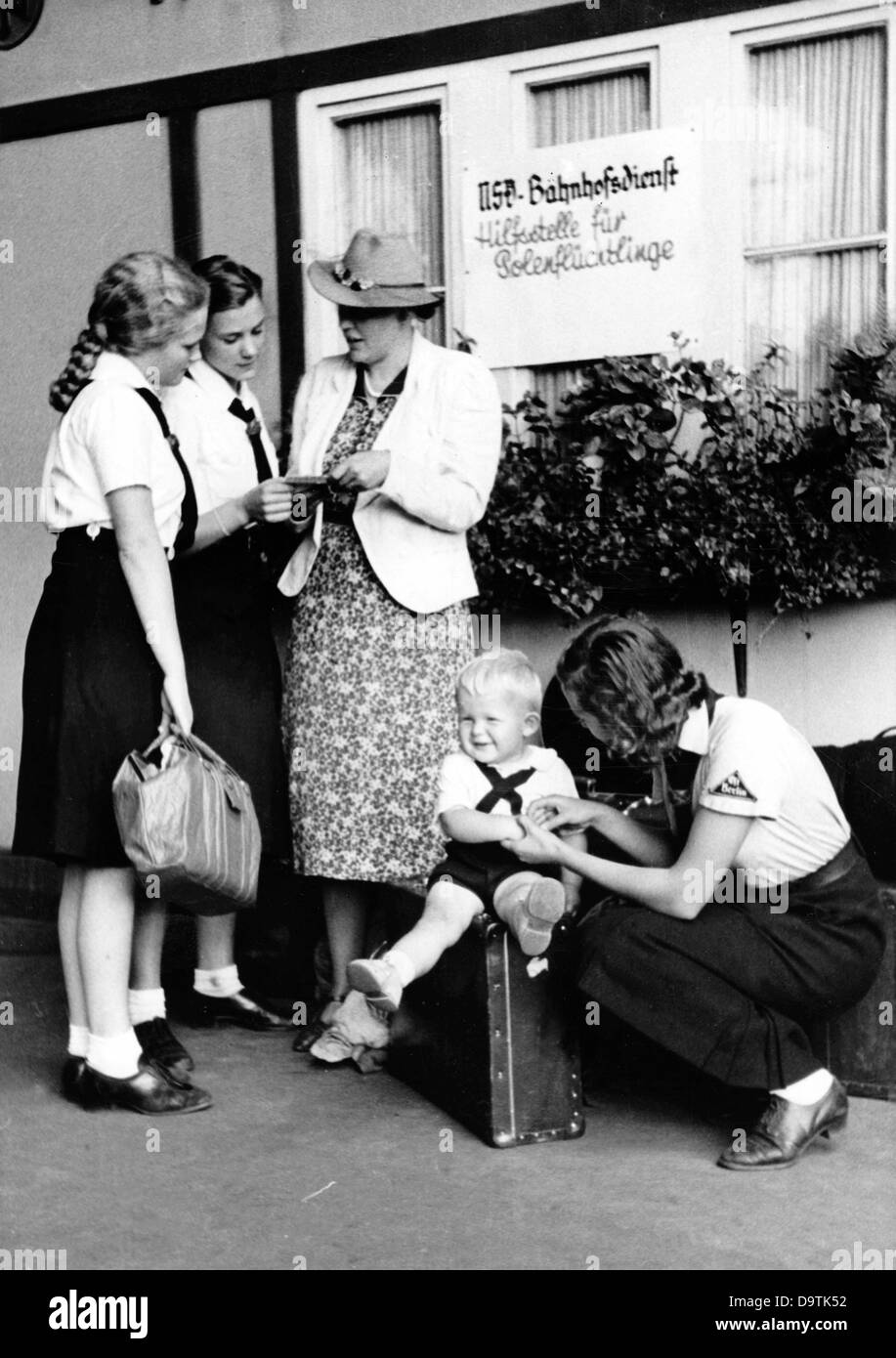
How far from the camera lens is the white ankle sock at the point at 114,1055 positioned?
3.95 meters

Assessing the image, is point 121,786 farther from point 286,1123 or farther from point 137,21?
point 137,21

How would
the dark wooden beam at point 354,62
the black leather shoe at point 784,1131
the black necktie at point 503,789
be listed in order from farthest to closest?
the dark wooden beam at point 354,62
the black necktie at point 503,789
the black leather shoe at point 784,1131

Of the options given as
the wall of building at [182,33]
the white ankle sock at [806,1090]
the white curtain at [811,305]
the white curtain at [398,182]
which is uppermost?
the wall of building at [182,33]

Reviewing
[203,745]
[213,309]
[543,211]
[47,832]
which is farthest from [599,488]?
[47,832]

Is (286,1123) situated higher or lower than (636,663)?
lower

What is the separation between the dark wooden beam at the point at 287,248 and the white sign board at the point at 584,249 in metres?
0.68

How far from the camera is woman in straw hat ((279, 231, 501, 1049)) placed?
14.3 feet

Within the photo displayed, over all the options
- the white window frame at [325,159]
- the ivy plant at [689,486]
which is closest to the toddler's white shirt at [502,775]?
the ivy plant at [689,486]

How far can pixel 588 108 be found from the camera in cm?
493

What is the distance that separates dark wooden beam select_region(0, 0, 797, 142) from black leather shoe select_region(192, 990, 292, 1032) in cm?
300

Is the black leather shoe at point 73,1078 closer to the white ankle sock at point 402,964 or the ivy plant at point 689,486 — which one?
the white ankle sock at point 402,964

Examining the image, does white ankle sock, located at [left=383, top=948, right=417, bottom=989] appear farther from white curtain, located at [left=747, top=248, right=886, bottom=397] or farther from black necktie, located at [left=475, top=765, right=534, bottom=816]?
white curtain, located at [left=747, top=248, right=886, bottom=397]

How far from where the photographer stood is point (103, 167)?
227 inches

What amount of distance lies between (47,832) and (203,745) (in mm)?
456
